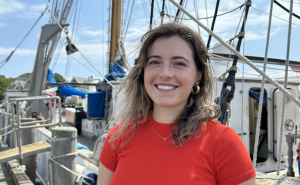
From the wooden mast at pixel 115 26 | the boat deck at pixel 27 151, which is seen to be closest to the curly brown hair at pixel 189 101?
the boat deck at pixel 27 151

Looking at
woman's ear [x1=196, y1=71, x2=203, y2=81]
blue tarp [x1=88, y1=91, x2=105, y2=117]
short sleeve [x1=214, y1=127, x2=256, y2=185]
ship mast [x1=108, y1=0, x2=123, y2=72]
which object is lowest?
blue tarp [x1=88, y1=91, x2=105, y2=117]

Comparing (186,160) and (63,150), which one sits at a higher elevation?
(186,160)

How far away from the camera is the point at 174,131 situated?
4.10 ft

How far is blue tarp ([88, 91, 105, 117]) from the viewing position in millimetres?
10953

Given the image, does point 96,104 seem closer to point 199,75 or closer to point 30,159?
point 30,159

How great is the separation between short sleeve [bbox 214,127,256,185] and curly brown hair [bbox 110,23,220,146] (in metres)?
0.16

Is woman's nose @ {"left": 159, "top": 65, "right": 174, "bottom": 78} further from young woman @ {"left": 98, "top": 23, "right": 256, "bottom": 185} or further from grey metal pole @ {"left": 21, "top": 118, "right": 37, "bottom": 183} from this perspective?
grey metal pole @ {"left": 21, "top": 118, "right": 37, "bottom": 183}

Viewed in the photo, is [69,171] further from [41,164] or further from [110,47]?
[110,47]

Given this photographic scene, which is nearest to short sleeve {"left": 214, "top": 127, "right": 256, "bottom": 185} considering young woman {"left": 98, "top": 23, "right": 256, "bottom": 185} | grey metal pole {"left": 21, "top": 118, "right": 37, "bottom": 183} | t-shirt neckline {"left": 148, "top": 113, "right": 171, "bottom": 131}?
young woman {"left": 98, "top": 23, "right": 256, "bottom": 185}

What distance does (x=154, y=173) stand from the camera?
Answer: 1144mm

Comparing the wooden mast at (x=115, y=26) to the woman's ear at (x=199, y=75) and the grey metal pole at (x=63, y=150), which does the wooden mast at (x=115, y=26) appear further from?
the woman's ear at (x=199, y=75)

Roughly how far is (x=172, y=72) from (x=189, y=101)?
0.24 meters

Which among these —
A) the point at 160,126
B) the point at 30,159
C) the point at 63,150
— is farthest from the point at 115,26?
the point at 160,126

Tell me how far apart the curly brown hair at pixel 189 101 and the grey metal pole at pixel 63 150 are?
229cm
